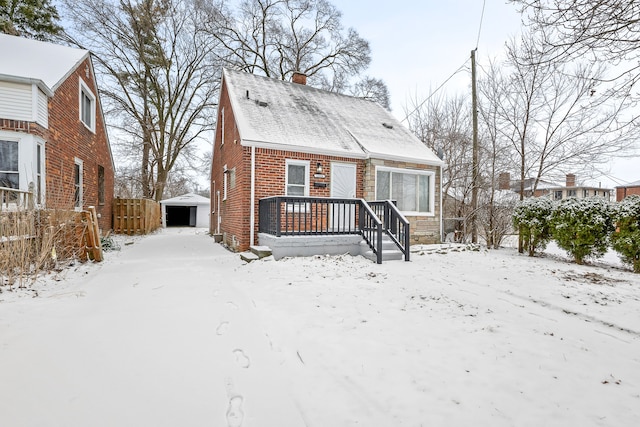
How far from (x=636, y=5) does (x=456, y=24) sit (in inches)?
242

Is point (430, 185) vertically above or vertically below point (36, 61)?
below

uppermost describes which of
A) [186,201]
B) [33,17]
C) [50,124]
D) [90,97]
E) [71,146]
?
[33,17]

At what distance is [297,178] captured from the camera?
8.73 m

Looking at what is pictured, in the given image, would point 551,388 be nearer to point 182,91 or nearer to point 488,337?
point 488,337

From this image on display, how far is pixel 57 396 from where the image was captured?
1985 mm

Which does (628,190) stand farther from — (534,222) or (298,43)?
(298,43)

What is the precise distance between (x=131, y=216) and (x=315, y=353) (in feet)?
46.6

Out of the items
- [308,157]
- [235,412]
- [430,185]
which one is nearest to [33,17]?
[308,157]

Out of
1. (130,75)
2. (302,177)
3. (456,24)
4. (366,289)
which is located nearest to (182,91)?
(130,75)

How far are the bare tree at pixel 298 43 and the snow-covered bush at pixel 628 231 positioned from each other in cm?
1659

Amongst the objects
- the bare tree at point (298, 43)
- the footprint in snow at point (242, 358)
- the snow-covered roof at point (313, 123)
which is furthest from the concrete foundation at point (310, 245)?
the bare tree at point (298, 43)

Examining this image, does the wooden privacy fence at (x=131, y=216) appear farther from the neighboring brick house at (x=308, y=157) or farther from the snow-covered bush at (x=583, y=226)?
the snow-covered bush at (x=583, y=226)

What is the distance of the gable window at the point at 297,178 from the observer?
338 inches

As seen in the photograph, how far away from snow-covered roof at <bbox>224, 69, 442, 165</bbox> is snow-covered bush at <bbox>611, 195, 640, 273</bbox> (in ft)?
16.1
